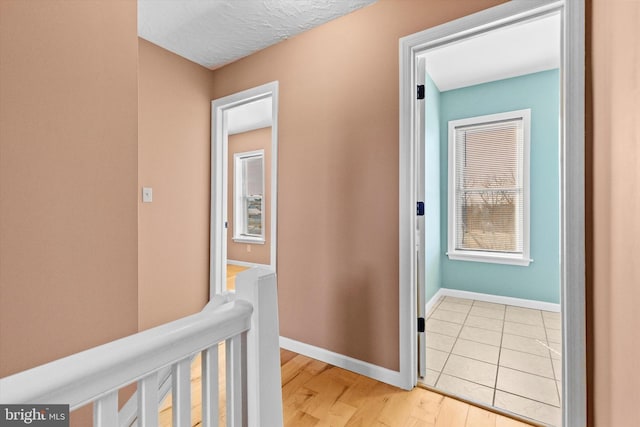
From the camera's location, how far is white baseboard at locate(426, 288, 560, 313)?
10.5ft

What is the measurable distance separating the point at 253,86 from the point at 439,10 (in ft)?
5.15

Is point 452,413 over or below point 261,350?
below

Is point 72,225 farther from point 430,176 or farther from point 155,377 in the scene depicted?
point 430,176

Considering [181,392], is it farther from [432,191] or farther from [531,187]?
[531,187]

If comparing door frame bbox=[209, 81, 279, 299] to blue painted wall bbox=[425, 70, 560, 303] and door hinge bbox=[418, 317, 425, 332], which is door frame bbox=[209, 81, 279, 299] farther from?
blue painted wall bbox=[425, 70, 560, 303]

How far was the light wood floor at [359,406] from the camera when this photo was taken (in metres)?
1.56

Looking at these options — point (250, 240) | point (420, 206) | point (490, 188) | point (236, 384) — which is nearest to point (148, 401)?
point (236, 384)

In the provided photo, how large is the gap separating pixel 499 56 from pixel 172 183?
3.33m

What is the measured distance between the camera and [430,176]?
3.31m

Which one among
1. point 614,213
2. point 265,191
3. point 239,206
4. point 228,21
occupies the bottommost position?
point 614,213

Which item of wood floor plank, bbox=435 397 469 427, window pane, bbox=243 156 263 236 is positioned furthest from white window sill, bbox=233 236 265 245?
wood floor plank, bbox=435 397 469 427

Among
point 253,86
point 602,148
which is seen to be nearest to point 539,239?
point 602,148

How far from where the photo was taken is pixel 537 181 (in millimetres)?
3268

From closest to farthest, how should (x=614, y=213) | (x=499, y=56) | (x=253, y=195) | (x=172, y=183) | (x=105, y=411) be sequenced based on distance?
(x=105, y=411) < (x=614, y=213) < (x=172, y=183) < (x=499, y=56) < (x=253, y=195)
